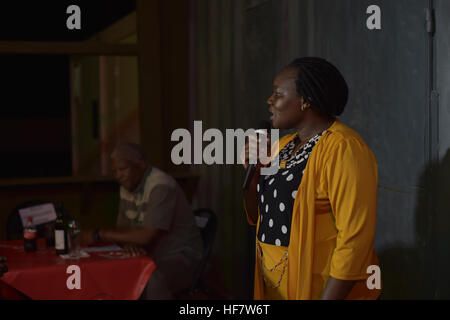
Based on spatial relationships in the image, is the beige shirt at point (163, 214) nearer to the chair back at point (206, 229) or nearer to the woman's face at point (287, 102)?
the chair back at point (206, 229)

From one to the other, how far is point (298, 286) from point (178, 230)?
1.73 meters

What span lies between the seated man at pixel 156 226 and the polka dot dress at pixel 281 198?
4.58 ft

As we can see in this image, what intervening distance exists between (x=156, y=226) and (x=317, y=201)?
1675mm

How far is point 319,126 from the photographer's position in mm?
1800

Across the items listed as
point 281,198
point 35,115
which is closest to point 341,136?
point 281,198

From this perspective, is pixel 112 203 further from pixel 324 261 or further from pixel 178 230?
pixel 324 261

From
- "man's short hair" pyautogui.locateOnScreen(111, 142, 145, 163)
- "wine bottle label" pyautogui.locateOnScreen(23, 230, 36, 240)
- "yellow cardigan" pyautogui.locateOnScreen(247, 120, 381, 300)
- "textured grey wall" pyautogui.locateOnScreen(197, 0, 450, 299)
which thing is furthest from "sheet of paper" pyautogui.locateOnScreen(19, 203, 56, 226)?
"yellow cardigan" pyautogui.locateOnScreen(247, 120, 381, 300)

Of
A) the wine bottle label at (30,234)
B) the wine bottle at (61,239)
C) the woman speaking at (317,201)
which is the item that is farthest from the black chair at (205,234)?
the woman speaking at (317,201)

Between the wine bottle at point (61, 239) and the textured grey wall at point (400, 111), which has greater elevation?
the textured grey wall at point (400, 111)

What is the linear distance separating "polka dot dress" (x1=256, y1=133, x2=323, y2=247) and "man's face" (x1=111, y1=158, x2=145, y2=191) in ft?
5.02

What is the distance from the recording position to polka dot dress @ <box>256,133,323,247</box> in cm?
175

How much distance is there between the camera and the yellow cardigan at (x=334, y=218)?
158cm

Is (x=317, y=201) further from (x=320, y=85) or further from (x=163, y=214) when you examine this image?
(x=163, y=214)

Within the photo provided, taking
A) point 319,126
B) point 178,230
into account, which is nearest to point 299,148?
point 319,126
